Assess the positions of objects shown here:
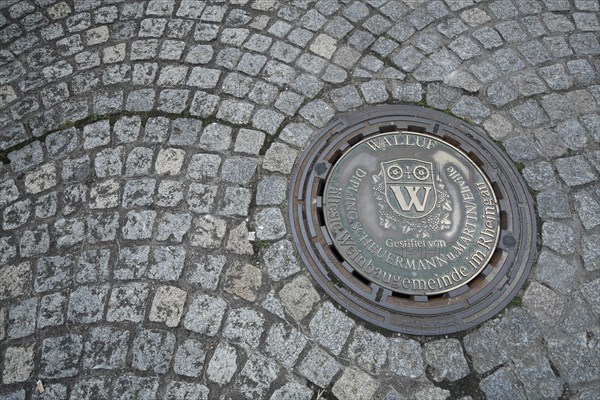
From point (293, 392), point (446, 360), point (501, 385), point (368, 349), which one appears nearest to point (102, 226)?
point (293, 392)

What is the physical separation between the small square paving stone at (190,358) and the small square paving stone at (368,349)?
819mm

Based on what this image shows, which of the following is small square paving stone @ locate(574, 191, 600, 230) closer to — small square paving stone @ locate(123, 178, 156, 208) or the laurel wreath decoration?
the laurel wreath decoration

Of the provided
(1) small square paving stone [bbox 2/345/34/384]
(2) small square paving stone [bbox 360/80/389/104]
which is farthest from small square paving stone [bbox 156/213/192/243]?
(2) small square paving stone [bbox 360/80/389/104]

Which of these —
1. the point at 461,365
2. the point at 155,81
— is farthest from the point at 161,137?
the point at 461,365

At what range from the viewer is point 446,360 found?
2670 millimetres

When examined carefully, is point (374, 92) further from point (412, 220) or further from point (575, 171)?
point (575, 171)

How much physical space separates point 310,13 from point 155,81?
134 cm

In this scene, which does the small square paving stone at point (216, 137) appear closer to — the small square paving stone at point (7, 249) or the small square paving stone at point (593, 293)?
the small square paving stone at point (7, 249)

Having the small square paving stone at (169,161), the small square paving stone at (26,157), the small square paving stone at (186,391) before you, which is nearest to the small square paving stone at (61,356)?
the small square paving stone at (186,391)

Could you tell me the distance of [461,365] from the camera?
8.73ft

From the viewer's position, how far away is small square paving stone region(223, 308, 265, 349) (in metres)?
2.67

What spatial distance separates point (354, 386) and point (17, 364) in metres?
1.87

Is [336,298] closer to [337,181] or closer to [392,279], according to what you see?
[392,279]

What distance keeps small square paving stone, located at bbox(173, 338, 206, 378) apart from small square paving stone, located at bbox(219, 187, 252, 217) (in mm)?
805
